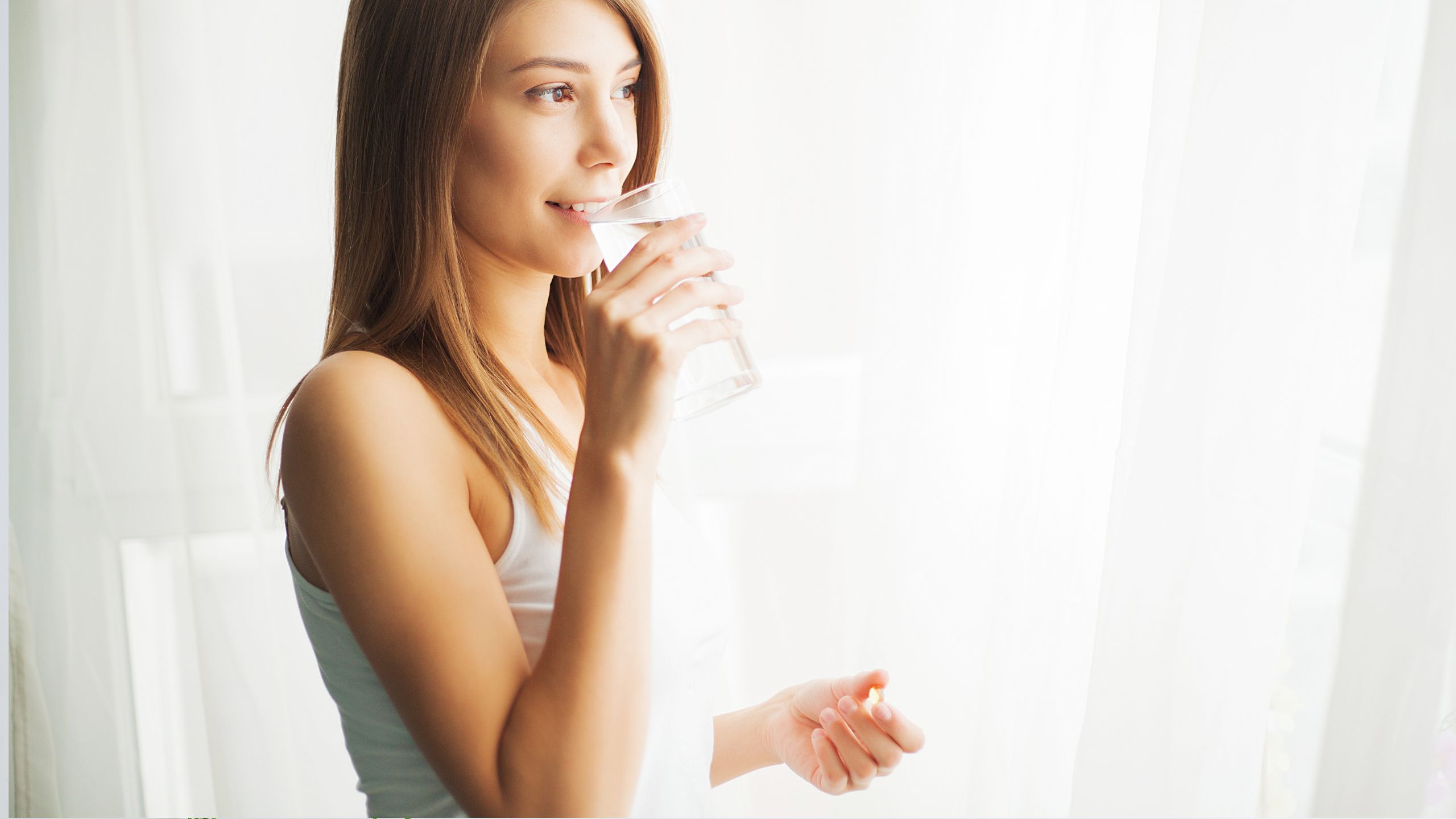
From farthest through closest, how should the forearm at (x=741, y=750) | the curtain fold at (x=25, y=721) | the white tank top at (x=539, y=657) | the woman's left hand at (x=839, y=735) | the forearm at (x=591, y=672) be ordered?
the curtain fold at (x=25, y=721)
the forearm at (x=741, y=750)
the woman's left hand at (x=839, y=735)
the white tank top at (x=539, y=657)
the forearm at (x=591, y=672)

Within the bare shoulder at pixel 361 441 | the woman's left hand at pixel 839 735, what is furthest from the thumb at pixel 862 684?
the bare shoulder at pixel 361 441

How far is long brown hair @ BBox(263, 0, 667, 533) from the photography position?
765mm

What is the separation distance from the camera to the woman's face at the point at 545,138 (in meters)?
0.78

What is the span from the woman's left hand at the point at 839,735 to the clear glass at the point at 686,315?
1.12ft

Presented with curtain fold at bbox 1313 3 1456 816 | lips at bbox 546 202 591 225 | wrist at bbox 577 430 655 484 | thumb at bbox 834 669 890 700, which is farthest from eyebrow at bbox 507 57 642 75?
curtain fold at bbox 1313 3 1456 816

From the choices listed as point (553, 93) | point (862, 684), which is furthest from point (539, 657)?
point (553, 93)

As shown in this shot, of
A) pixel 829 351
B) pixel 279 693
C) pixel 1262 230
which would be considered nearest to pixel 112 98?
pixel 279 693

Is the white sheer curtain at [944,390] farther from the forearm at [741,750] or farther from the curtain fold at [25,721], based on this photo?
the forearm at [741,750]

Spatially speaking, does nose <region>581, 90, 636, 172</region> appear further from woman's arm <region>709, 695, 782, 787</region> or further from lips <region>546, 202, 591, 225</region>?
woman's arm <region>709, 695, 782, 787</region>

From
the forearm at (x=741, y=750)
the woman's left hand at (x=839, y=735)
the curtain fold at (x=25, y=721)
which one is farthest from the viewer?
the curtain fold at (x=25, y=721)

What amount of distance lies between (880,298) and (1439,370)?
0.69 meters

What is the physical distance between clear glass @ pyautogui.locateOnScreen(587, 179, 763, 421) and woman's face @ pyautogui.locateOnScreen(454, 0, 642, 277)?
0.28 feet

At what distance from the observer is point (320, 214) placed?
1535 mm

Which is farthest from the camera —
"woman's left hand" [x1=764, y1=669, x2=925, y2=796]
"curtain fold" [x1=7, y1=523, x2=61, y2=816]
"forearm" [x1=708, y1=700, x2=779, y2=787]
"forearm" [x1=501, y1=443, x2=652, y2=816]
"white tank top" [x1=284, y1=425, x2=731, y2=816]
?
"curtain fold" [x1=7, y1=523, x2=61, y2=816]
